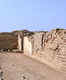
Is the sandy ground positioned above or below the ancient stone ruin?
below

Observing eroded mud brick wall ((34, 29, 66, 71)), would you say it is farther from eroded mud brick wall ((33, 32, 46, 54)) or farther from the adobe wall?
eroded mud brick wall ((33, 32, 46, 54))

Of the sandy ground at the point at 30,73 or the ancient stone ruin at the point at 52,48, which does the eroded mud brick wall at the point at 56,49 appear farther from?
the sandy ground at the point at 30,73

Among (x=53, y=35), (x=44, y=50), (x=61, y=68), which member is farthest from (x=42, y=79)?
(x=44, y=50)

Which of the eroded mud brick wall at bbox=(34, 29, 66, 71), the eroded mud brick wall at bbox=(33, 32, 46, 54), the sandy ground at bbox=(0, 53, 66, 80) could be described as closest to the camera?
the sandy ground at bbox=(0, 53, 66, 80)

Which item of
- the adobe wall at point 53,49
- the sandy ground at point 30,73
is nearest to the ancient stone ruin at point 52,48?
the adobe wall at point 53,49

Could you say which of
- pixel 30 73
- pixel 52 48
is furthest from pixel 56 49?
pixel 30 73

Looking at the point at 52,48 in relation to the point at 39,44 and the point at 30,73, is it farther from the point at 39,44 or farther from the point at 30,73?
the point at 39,44

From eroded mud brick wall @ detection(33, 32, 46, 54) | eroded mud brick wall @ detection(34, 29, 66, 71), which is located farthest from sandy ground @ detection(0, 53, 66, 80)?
eroded mud brick wall @ detection(33, 32, 46, 54)

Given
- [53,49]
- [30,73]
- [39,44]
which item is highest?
[53,49]

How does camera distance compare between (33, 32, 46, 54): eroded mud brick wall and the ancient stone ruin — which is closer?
the ancient stone ruin

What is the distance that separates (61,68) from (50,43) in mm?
1976

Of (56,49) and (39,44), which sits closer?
(56,49)

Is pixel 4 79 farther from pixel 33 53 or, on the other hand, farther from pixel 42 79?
pixel 33 53

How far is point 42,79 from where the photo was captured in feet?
19.2
